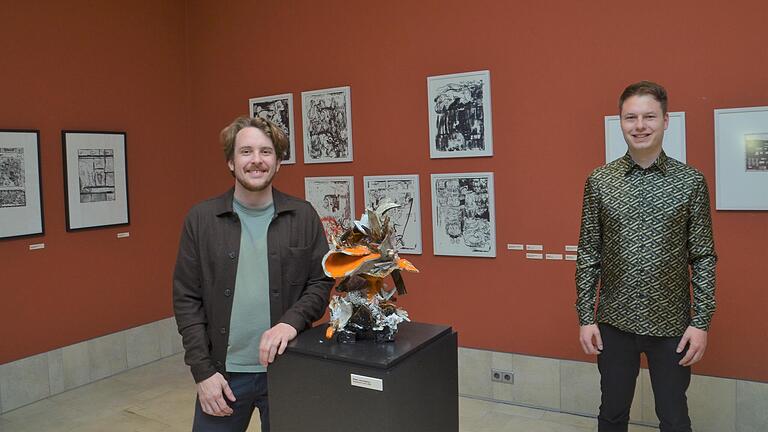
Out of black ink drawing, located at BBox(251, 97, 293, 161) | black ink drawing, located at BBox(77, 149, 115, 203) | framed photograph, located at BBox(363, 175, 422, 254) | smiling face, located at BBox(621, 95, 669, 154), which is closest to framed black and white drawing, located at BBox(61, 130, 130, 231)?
black ink drawing, located at BBox(77, 149, 115, 203)

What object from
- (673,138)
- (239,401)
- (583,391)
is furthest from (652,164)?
(583,391)

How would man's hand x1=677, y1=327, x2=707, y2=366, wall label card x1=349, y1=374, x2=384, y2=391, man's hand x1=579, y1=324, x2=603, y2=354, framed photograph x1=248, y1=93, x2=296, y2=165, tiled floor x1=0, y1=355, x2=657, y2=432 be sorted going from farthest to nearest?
framed photograph x1=248, y1=93, x2=296, y2=165
tiled floor x1=0, y1=355, x2=657, y2=432
man's hand x1=579, y1=324, x2=603, y2=354
man's hand x1=677, y1=327, x2=707, y2=366
wall label card x1=349, y1=374, x2=384, y2=391

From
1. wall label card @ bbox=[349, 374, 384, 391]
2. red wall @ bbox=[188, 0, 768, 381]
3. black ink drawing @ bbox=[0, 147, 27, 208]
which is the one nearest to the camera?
wall label card @ bbox=[349, 374, 384, 391]

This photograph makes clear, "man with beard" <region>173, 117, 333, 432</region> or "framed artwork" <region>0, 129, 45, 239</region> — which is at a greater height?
"framed artwork" <region>0, 129, 45, 239</region>

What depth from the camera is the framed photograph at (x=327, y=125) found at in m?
5.05

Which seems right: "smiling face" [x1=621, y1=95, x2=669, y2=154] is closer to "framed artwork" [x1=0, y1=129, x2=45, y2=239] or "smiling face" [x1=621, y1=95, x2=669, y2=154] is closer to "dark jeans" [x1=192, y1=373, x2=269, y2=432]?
"dark jeans" [x1=192, y1=373, x2=269, y2=432]

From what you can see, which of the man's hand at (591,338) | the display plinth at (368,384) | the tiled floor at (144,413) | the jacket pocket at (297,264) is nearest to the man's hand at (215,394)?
the display plinth at (368,384)

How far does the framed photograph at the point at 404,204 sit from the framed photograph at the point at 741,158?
2053mm

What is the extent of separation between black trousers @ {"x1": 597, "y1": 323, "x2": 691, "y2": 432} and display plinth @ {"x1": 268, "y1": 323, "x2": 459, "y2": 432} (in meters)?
1.00

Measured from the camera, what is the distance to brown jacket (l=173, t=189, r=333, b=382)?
87.0 inches

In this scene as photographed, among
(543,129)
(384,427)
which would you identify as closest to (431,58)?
(543,129)

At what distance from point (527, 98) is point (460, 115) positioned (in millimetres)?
502

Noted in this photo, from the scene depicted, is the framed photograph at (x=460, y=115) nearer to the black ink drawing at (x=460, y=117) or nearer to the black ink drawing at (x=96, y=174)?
the black ink drawing at (x=460, y=117)

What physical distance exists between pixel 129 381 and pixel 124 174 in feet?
5.92
